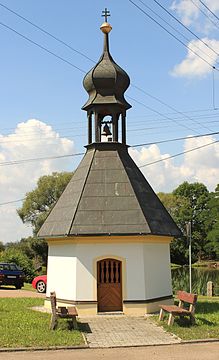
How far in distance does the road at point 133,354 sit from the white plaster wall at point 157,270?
490cm

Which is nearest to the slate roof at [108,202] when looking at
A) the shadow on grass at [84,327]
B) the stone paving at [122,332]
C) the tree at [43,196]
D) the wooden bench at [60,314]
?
the stone paving at [122,332]

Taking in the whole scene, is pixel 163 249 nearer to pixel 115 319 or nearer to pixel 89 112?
pixel 115 319

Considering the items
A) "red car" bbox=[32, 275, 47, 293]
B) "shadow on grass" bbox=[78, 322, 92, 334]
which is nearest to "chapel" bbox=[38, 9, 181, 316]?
"shadow on grass" bbox=[78, 322, 92, 334]

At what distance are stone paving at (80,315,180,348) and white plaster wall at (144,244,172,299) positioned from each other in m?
1.22

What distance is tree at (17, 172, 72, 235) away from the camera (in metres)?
50.5

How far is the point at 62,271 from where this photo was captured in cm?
1591

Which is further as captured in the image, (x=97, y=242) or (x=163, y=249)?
(x=163, y=249)

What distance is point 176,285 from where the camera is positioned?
28891 millimetres

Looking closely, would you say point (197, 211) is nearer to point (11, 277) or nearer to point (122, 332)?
point (11, 277)

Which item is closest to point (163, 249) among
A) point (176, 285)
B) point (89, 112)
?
point (89, 112)

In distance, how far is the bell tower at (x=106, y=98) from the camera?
17734 mm

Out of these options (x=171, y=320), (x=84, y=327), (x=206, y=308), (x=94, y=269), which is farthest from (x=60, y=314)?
(x=206, y=308)

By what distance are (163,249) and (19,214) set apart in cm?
3695

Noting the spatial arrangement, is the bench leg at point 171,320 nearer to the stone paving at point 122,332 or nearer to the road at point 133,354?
the stone paving at point 122,332
